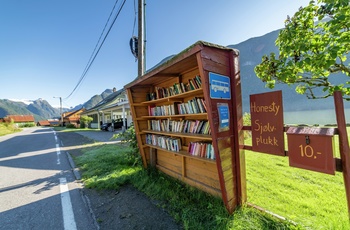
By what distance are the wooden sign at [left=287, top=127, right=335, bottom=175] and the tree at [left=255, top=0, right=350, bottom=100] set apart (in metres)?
0.74

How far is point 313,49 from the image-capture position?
6.67 ft

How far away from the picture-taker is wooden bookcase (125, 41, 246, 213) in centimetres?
205

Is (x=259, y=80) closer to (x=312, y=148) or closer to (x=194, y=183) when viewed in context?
(x=194, y=183)

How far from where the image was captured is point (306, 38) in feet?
6.77

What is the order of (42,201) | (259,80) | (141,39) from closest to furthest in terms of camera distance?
1. (42,201)
2. (141,39)
3. (259,80)

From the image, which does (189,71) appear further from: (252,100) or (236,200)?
(236,200)

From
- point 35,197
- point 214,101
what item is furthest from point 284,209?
point 35,197

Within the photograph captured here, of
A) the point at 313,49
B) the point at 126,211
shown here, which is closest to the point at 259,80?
the point at 313,49

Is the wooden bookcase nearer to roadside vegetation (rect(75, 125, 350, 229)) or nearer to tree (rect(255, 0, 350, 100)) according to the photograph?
roadside vegetation (rect(75, 125, 350, 229))

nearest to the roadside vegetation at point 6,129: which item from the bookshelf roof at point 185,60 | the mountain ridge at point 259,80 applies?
the mountain ridge at point 259,80

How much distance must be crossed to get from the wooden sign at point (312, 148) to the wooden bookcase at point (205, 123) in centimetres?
63

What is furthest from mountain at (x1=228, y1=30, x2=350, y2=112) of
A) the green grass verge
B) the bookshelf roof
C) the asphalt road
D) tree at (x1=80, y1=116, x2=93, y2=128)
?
tree at (x1=80, y1=116, x2=93, y2=128)

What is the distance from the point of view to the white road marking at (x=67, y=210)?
7.36ft

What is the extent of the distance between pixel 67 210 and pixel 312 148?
3466 millimetres
